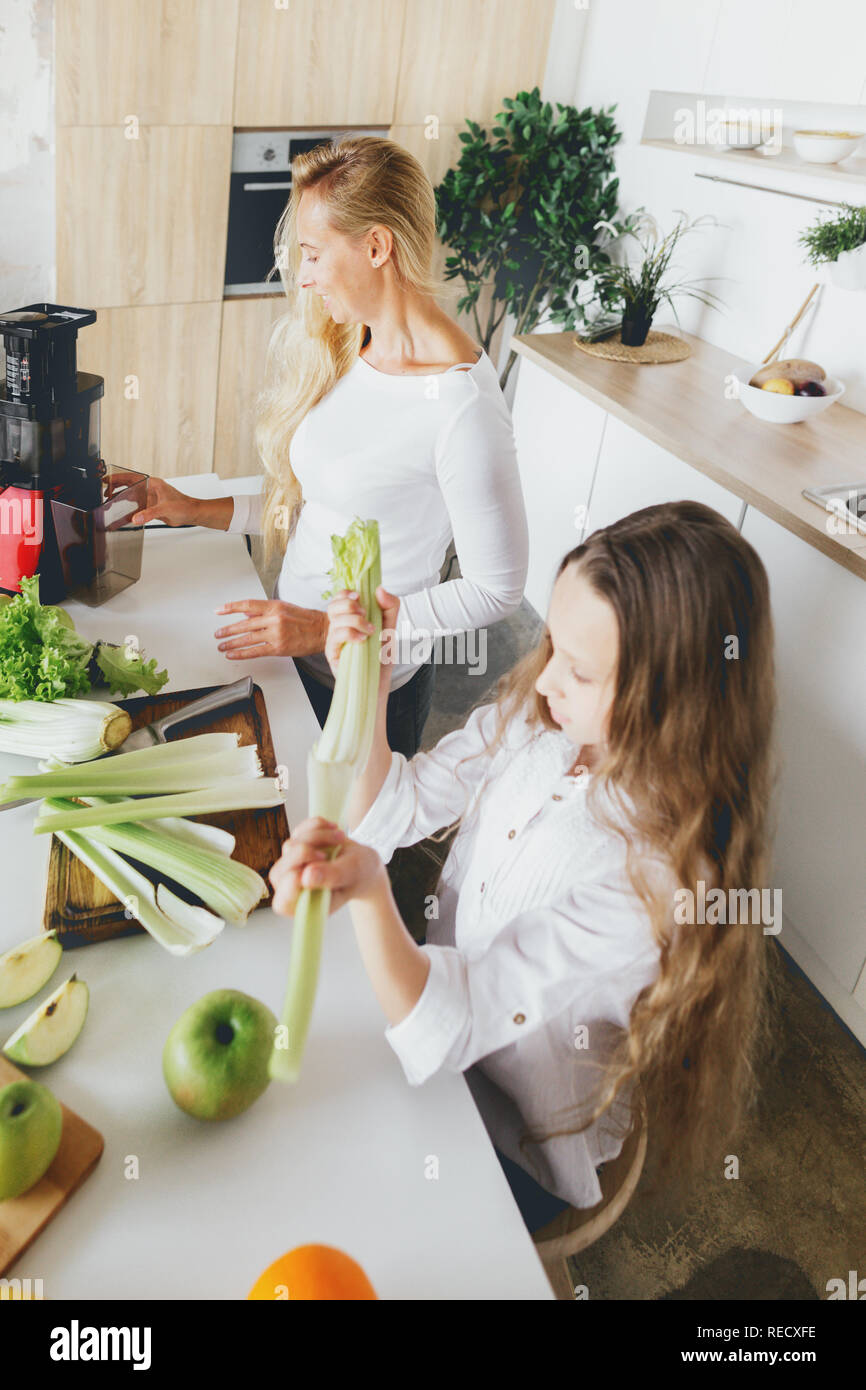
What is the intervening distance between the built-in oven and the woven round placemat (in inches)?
43.6

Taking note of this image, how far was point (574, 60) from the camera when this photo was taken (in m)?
3.53

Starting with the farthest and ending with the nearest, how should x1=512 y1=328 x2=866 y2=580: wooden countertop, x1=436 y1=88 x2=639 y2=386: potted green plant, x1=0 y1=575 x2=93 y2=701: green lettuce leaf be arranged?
1. x1=436 y1=88 x2=639 y2=386: potted green plant
2. x1=512 y1=328 x2=866 y2=580: wooden countertop
3. x1=0 y1=575 x2=93 y2=701: green lettuce leaf

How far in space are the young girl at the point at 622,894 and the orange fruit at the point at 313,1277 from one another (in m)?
0.23

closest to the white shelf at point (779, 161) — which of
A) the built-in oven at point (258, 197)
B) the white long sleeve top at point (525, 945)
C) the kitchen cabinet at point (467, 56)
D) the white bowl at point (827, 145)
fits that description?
the white bowl at point (827, 145)

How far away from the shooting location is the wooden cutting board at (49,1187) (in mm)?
831

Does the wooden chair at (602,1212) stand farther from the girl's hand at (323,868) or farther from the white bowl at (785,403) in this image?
the white bowl at (785,403)

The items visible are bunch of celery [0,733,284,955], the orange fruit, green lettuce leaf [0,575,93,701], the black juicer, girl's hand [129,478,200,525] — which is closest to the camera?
the orange fruit

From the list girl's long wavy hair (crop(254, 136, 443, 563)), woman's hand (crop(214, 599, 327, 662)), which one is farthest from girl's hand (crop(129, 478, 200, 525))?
woman's hand (crop(214, 599, 327, 662))

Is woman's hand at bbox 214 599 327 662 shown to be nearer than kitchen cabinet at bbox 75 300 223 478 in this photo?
Yes

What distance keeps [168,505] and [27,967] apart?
1037 mm

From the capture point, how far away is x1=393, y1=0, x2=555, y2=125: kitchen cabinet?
3.24 metres

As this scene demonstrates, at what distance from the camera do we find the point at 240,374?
3520mm

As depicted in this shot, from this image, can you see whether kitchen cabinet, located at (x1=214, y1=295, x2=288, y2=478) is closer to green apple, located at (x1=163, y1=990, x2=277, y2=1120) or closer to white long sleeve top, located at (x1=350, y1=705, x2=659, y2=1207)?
white long sleeve top, located at (x1=350, y1=705, x2=659, y2=1207)
